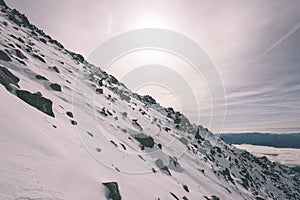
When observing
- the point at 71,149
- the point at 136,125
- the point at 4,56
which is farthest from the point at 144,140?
the point at 4,56

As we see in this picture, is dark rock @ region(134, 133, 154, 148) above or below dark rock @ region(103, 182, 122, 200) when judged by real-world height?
above

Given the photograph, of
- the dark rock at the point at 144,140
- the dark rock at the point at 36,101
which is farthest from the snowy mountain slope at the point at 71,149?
the dark rock at the point at 144,140

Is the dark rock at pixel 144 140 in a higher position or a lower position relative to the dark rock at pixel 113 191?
higher

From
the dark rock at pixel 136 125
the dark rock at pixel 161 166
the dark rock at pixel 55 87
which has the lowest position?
the dark rock at pixel 161 166

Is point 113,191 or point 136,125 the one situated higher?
point 136,125

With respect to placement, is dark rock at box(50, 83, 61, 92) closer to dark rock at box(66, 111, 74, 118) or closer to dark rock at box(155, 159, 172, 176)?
dark rock at box(66, 111, 74, 118)

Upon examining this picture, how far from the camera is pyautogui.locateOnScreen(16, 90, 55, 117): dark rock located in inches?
612

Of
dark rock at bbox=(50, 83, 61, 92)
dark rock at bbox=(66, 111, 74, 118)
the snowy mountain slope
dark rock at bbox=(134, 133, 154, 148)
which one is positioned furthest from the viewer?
dark rock at bbox=(134, 133, 154, 148)

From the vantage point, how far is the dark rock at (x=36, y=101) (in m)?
15.6

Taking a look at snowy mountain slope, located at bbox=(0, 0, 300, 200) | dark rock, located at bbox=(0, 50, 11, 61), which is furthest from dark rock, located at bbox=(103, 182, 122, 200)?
dark rock, located at bbox=(0, 50, 11, 61)

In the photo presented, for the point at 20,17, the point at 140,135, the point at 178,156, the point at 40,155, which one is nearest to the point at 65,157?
the point at 40,155

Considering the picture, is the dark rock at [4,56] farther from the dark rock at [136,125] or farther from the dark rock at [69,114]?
the dark rock at [136,125]

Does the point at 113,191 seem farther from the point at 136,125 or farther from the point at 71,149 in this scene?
the point at 136,125

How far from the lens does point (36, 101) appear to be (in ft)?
52.3
